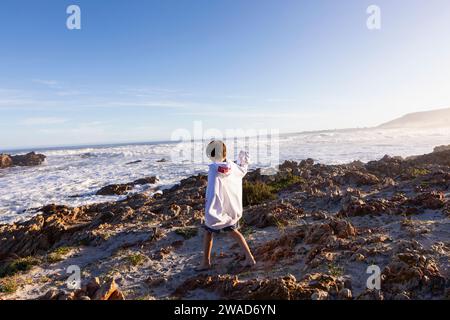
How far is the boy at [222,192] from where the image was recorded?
5418 millimetres

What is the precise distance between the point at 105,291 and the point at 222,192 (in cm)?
218

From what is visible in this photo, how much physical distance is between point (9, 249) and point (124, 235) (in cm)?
323

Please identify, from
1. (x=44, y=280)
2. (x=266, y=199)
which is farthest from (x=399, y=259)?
(x=266, y=199)

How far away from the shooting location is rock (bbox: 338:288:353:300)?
425cm

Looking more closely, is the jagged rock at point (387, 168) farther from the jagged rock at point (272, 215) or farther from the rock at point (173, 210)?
the rock at point (173, 210)

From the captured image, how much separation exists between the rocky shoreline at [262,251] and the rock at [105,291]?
0.02 m

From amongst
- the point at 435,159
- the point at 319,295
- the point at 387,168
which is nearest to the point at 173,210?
the point at 319,295

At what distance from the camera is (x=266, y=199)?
11.8 metres

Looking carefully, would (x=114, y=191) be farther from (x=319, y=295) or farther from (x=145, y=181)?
(x=319, y=295)

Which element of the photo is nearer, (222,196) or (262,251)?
(222,196)

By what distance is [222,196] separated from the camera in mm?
5492

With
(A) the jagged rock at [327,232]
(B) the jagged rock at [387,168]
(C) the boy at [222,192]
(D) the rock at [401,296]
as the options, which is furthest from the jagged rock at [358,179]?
(D) the rock at [401,296]

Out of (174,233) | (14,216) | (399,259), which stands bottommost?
(14,216)
